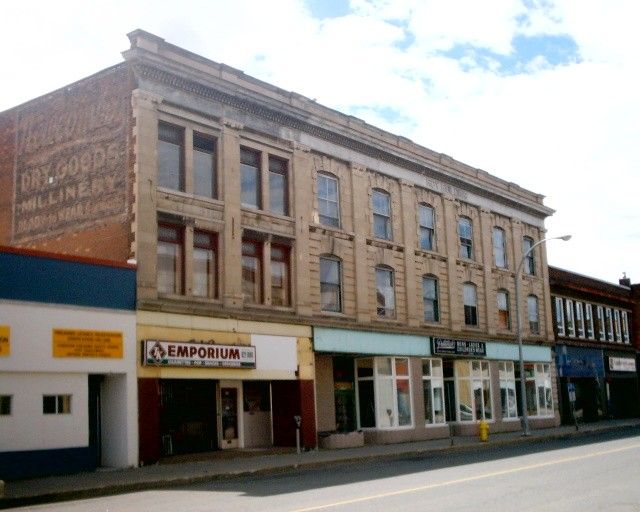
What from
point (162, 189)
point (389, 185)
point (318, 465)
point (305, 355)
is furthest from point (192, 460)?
point (389, 185)

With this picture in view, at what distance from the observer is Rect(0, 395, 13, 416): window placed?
19359mm

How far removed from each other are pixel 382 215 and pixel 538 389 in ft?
48.5

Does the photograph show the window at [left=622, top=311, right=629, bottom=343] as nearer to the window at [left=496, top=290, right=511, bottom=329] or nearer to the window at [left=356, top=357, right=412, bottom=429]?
the window at [left=496, top=290, right=511, bottom=329]

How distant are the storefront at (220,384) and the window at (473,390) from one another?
1022cm

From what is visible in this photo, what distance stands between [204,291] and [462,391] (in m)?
15.4

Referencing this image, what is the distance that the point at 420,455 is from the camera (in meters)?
26.0

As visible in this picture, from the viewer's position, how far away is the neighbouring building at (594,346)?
45.1 m

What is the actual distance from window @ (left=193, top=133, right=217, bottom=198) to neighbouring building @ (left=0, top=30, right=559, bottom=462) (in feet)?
0.17

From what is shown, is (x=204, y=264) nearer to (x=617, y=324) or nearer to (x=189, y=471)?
(x=189, y=471)

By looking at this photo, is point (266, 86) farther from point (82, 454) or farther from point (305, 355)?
point (82, 454)

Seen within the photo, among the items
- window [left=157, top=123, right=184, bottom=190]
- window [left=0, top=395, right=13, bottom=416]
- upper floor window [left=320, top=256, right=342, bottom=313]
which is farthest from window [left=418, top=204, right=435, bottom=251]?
window [left=0, top=395, right=13, bottom=416]

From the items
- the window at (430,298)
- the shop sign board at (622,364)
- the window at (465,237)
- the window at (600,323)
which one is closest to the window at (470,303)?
the window at (465,237)

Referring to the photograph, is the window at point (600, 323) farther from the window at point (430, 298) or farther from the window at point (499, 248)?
the window at point (430, 298)

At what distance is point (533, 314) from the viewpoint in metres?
43.0
